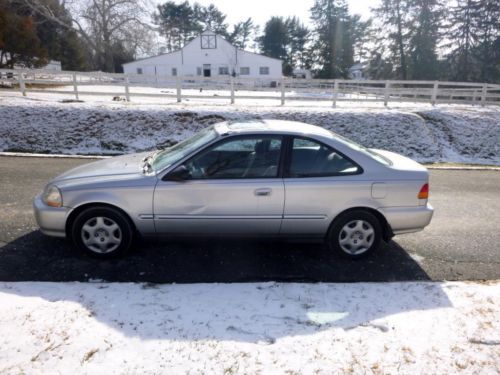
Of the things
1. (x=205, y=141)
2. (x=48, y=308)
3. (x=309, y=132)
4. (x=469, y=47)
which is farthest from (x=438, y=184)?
(x=469, y=47)

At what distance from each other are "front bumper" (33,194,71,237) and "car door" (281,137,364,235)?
2.33 meters

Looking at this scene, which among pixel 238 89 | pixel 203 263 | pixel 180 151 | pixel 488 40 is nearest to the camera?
pixel 203 263

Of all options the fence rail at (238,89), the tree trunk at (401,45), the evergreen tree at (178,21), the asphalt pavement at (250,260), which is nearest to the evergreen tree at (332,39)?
the tree trunk at (401,45)

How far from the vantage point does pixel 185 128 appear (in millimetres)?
12938

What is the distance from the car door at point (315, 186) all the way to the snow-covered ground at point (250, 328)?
0.75 m

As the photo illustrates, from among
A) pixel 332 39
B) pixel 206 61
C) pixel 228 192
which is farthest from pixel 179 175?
pixel 332 39

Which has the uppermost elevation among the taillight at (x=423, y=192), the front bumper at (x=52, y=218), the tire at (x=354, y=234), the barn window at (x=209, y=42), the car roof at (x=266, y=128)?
the barn window at (x=209, y=42)

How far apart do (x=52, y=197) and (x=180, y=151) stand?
144 centimetres

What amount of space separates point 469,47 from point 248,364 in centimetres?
5047

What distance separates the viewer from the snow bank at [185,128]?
38.7ft

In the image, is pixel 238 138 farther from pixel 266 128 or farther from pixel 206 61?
pixel 206 61

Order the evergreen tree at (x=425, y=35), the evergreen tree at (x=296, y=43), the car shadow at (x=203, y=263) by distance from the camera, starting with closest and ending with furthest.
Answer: the car shadow at (x=203, y=263) → the evergreen tree at (x=425, y=35) → the evergreen tree at (x=296, y=43)

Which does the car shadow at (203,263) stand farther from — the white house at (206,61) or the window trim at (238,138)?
the white house at (206,61)

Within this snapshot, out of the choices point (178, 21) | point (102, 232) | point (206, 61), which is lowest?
point (102, 232)
